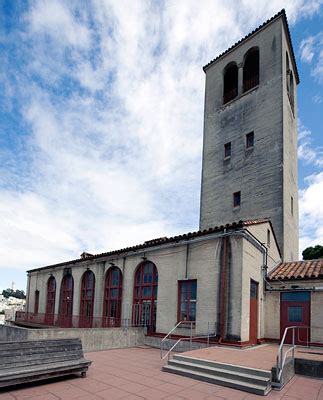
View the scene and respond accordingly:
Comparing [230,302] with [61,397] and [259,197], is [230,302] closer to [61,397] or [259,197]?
[61,397]

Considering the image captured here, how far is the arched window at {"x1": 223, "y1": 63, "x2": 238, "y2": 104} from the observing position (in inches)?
1060

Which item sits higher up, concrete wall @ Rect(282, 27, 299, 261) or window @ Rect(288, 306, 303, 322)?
concrete wall @ Rect(282, 27, 299, 261)

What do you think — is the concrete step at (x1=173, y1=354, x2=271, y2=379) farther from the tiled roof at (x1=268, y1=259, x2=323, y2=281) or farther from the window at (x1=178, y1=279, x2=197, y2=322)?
the tiled roof at (x1=268, y1=259, x2=323, y2=281)

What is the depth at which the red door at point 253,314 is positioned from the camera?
44.4ft

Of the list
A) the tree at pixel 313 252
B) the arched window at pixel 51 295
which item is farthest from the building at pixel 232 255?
the tree at pixel 313 252

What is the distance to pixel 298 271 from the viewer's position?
15867mm

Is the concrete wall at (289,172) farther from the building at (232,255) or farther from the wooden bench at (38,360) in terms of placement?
the wooden bench at (38,360)

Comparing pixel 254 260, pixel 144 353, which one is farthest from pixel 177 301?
pixel 254 260

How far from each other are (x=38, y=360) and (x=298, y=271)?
12.5 metres

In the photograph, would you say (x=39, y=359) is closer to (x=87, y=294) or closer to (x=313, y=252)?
(x=87, y=294)

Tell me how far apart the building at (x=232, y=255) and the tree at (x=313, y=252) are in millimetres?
7011

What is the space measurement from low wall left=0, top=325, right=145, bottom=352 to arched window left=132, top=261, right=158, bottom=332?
2.74ft

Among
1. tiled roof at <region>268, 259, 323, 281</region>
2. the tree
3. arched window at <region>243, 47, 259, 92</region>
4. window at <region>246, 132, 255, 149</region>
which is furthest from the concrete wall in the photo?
the tree

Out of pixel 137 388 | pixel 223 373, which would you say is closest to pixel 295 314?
pixel 223 373
